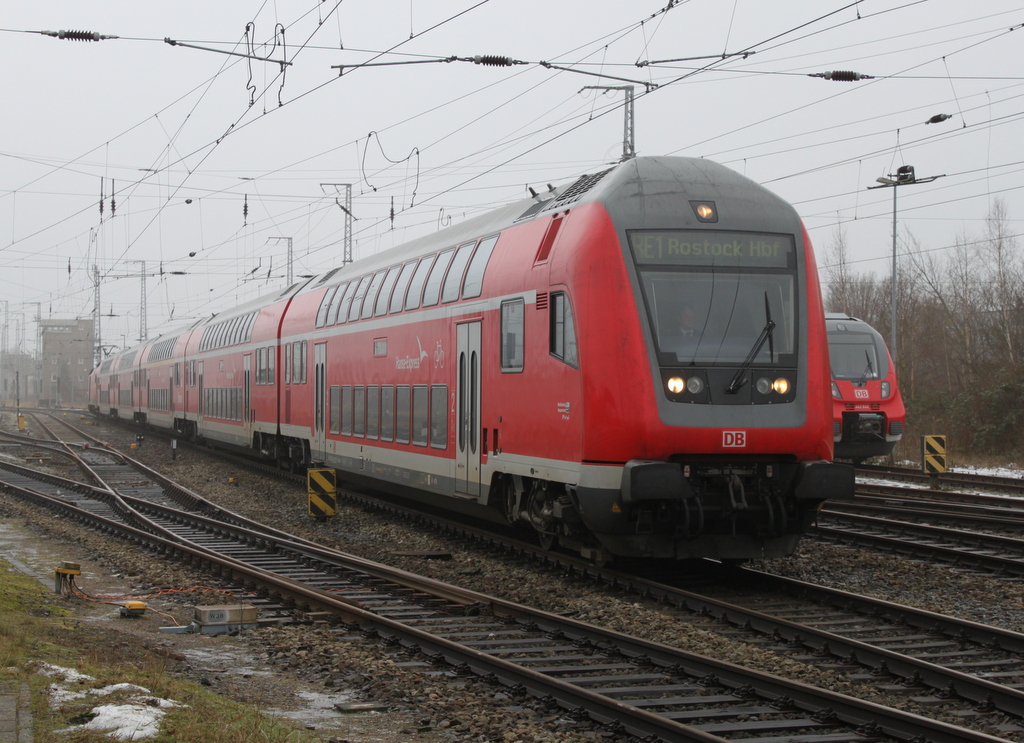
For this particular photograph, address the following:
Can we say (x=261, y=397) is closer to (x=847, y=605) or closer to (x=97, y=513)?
(x=97, y=513)

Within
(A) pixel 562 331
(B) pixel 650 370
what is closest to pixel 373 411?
(A) pixel 562 331

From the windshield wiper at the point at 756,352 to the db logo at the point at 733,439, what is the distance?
38 cm

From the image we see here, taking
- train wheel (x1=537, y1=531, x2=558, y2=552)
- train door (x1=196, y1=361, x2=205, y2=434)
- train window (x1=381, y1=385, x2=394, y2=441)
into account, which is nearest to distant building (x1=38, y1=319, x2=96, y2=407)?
train door (x1=196, y1=361, x2=205, y2=434)

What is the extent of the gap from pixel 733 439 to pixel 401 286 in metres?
7.58

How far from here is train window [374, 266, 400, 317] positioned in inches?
645

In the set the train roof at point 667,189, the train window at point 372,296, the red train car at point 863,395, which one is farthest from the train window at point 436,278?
the red train car at point 863,395

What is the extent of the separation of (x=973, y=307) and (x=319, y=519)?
104ft

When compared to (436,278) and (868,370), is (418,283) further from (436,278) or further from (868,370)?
(868,370)

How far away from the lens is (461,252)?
13.9m

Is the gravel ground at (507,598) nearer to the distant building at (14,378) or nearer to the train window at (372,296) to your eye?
the train window at (372,296)

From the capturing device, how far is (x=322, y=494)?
16484 millimetres

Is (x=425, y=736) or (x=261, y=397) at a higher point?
(x=261, y=397)

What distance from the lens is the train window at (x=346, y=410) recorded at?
1816 cm

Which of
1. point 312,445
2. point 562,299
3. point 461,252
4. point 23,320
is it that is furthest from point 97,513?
point 23,320
